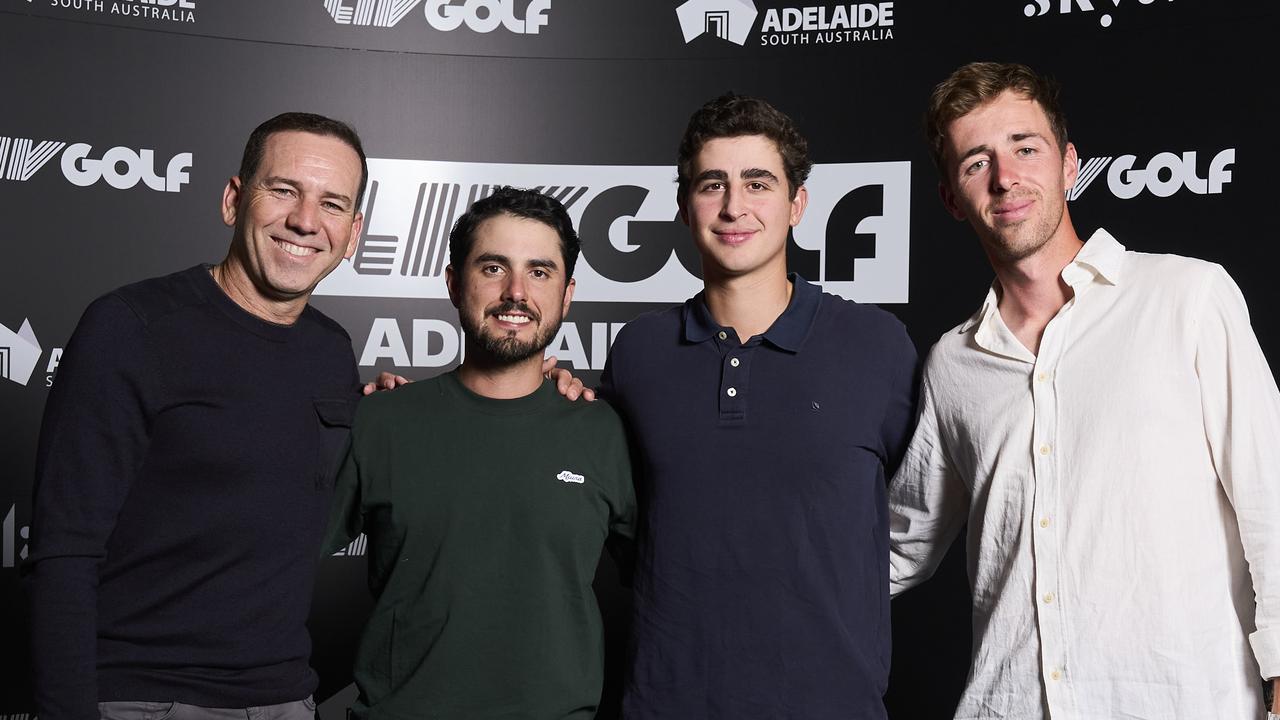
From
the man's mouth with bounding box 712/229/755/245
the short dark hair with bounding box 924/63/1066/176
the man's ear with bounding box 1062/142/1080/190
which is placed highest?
the short dark hair with bounding box 924/63/1066/176

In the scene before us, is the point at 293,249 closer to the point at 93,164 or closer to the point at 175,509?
the point at 175,509

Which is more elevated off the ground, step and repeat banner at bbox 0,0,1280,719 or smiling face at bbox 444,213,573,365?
step and repeat banner at bbox 0,0,1280,719

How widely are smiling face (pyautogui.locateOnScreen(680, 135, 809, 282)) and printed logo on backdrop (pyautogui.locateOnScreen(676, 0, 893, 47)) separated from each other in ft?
4.71

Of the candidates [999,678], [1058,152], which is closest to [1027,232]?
[1058,152]

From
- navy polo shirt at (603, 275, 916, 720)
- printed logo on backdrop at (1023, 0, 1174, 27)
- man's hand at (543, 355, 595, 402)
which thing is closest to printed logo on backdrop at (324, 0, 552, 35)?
printed logo on backdrop at (1023, 0, 1174, 27)

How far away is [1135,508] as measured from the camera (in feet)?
4.97

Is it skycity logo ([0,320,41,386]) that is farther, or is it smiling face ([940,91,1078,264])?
skycity logo ([0,320,41,386])

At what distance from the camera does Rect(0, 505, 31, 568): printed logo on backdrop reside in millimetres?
2793

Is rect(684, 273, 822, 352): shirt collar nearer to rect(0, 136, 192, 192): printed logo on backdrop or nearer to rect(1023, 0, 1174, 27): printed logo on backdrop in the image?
rect(1023, 0, 1174, 27): printed logo on backdrop

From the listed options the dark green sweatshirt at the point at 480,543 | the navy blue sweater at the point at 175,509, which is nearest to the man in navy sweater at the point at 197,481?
the navy blue sweater at the point at 175,509

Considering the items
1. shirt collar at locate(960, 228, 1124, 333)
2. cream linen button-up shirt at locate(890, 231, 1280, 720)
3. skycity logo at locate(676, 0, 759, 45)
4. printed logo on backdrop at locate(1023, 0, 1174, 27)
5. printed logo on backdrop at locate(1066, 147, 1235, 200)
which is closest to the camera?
cream linen button-up shirt at locate(890, 231, 1280, 720)

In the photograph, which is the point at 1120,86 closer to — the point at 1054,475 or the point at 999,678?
the point at 1054,475

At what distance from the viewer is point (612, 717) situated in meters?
1.79

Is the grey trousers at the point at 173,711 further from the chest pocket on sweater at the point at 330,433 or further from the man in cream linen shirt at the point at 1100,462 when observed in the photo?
the man in cream linen shirt at the point at 1100,462
